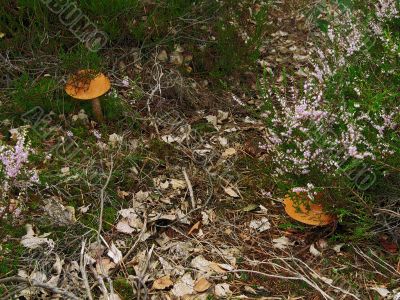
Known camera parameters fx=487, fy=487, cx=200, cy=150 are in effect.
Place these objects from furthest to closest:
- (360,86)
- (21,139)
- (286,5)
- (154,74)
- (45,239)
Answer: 1. (286,5)
2. (154,74)
3. (360,86)
4. (45,239)
5. (21,139)

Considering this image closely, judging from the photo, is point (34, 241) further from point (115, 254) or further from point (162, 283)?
point (162, 283)

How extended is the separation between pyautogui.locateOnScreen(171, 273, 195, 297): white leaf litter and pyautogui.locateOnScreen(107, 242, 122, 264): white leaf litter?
0.37 m

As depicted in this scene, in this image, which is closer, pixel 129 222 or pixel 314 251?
pixel 314 251

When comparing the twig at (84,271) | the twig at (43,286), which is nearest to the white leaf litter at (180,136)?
the twig at (84,271)

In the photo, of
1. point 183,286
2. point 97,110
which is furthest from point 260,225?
point 97,110

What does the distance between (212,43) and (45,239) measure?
7.78ft

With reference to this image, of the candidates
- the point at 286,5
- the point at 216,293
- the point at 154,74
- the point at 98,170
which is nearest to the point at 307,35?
the point at 286,5

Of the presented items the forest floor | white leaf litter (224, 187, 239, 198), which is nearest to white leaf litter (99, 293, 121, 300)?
the forest floor

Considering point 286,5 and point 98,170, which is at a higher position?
point 98,170

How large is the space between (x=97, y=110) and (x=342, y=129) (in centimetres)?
182

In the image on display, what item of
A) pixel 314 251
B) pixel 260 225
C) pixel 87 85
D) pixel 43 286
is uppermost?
pixel 87 85

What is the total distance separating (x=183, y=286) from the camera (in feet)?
9.14

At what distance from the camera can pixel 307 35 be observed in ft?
16.4

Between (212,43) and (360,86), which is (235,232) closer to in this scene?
(360,86)
